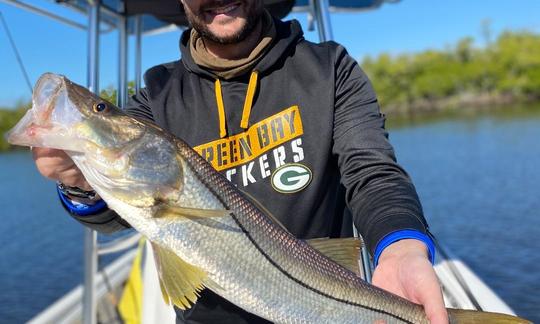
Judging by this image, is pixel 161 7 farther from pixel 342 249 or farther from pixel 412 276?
pixel 412 276

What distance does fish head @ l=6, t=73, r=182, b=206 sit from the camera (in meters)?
1.87

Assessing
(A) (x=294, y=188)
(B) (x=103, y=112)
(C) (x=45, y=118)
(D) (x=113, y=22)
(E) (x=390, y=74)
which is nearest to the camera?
(C) (x=45, y=118)

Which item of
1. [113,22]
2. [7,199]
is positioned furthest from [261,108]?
[7,199]

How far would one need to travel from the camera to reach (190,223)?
197 cm

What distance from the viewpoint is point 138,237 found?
6.04 m

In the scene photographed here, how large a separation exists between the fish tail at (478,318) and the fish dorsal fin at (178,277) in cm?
91

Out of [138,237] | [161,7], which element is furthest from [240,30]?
[138,237]

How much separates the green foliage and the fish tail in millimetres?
82577

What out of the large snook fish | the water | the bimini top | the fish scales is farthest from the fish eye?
the water

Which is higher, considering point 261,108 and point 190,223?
point 261,108

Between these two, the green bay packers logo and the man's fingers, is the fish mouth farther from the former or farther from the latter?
the man's fingers

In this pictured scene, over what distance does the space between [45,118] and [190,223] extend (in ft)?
2.06

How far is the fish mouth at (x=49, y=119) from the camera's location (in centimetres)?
183

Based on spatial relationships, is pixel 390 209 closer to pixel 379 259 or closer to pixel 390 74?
pixel 379 259
